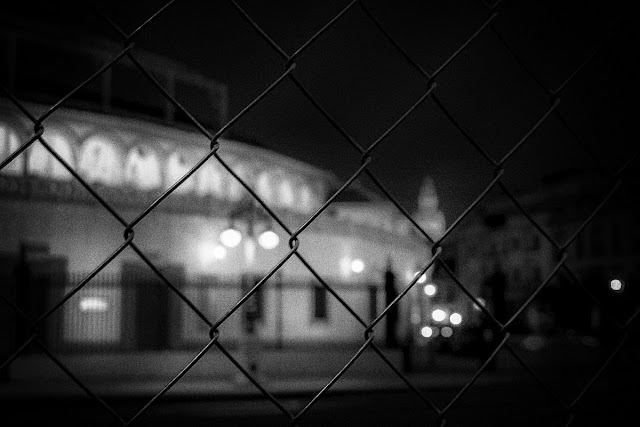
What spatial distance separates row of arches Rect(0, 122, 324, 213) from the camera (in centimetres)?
1928

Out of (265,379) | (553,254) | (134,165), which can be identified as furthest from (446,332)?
(553,254)

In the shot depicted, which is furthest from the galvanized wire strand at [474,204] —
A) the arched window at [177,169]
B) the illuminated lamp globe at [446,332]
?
the illuminated lamp globe at [446,332]

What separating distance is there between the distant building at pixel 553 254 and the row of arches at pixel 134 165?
1867 centimetres

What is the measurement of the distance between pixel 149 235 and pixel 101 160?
289 centimetres

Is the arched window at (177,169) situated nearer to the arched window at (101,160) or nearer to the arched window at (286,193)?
the arched window at (101,160)

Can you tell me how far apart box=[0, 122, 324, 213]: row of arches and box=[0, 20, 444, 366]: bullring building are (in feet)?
0.17

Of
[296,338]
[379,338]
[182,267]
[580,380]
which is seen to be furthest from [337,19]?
[379,338]

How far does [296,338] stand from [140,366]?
733 cm

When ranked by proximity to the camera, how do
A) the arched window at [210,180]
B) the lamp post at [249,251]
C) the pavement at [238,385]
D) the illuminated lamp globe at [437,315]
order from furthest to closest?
the illuminated lamp globe at [437,315]
the arched window at [210,180]
the lamp post at [249,251]
the pavement at [238,385]

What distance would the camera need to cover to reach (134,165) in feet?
71.1

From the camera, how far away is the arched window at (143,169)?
A: 849 inches

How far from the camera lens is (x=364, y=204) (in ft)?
115

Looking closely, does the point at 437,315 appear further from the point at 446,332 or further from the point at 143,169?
the point at 143,169

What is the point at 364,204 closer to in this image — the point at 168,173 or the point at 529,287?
the point at 168,173
